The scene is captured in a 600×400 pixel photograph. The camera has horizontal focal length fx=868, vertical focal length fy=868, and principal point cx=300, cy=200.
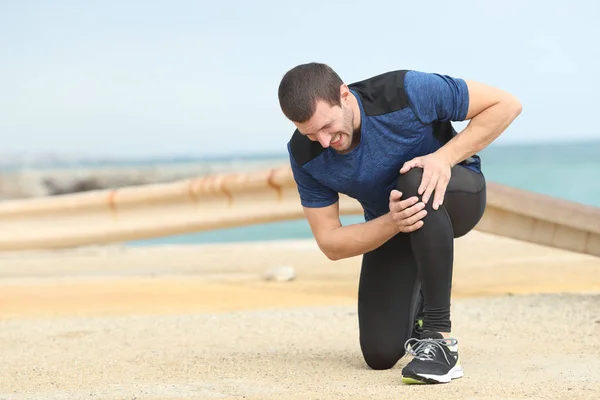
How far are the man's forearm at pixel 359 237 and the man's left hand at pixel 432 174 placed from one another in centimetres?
16

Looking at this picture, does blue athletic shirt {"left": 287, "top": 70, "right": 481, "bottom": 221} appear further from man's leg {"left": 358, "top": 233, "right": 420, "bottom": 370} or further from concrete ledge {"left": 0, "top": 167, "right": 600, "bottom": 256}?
concrete ledge {"left": 0, "top": 167, "right": 600, "bottom": 256}

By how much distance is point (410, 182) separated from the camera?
2.80 m

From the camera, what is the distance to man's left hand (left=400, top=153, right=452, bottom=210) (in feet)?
9.12

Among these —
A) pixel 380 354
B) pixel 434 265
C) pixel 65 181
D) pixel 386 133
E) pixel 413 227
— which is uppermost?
pixel 386 133

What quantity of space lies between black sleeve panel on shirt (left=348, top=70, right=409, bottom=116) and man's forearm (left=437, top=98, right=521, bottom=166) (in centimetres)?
24

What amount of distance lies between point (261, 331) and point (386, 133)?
1.46 m

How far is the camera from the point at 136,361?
325cm

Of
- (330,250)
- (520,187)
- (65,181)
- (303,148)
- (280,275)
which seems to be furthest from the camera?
(65,181)

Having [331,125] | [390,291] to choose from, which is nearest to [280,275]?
[390,291]

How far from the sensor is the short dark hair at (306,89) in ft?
8.59

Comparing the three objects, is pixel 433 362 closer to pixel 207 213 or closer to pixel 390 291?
pixel 390 291

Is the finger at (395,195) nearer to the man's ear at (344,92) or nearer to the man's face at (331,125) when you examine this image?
the man's face at (331,125)

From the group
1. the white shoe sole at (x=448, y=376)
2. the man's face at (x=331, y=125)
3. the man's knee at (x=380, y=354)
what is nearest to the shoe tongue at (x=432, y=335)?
the white shoe sole at (x=448, y=376)

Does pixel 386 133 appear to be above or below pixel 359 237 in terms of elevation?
above
